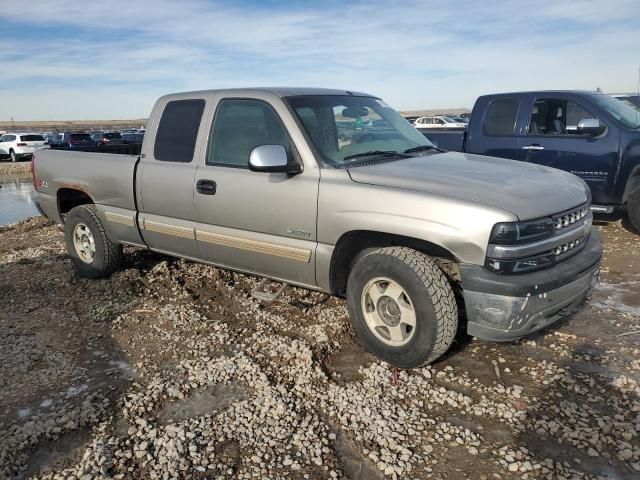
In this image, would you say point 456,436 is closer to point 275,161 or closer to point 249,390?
point 249,390

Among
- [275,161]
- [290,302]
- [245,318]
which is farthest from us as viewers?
[290,302]

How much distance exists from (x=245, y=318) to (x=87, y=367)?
52.2 inches

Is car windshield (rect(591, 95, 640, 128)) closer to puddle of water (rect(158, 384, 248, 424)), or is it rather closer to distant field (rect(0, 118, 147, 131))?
puddle of water (rect(158, 384, 248, 424))

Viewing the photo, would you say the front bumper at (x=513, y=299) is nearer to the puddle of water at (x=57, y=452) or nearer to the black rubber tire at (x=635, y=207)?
the puddle of water at (x=57, y=452)

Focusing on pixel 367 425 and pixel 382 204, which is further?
pixel 382 204

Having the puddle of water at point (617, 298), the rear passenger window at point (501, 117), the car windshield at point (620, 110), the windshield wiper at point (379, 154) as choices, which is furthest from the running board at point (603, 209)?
the windshield wiper at point (379, 154)

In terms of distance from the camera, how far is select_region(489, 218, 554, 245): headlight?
3.06 metres

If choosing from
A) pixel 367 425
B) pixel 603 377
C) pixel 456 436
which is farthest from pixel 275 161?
pixel 603 377

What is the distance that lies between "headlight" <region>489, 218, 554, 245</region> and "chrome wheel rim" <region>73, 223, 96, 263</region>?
432cm

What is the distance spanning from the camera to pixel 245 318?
4.58 meters

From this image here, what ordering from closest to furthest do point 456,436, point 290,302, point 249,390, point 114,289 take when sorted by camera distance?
point 456,436
point 249,390
point 290,302
point 114,289

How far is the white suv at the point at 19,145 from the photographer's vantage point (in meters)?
28.9

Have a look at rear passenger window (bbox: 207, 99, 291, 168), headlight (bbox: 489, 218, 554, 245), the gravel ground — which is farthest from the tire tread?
rear passenger window (bbox: 207, 99, 291, 168)

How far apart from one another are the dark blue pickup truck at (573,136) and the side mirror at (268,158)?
16.3 ft
